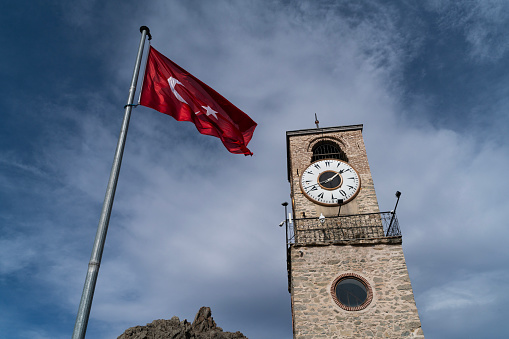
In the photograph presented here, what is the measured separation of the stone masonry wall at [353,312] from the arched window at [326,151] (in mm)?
5864

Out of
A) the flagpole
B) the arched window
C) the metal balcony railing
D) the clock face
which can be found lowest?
the flagpole

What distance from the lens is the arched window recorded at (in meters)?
17.7

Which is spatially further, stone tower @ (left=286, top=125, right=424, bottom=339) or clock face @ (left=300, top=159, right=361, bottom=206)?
clock face @ (left=300, top=159, right=361, bottom=206)

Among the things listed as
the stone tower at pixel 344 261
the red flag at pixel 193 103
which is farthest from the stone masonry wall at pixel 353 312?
the red flag at pixel 193 103

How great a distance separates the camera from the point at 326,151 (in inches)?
715

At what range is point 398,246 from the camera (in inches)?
508

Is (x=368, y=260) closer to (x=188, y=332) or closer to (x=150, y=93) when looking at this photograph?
(x=150, y=93)

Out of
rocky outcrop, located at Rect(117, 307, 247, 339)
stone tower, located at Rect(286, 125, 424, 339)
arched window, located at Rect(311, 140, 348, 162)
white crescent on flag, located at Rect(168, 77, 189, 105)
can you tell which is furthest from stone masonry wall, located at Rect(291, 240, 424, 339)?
rocky outcrop, located at Rect(117, 307, 247, 339)

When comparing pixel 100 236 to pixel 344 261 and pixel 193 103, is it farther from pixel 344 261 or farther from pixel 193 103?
pixel 344 261

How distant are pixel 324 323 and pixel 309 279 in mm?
1592

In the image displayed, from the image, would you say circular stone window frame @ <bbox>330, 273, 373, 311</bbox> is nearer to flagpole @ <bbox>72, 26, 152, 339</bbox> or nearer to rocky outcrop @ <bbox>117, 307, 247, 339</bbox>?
flagpole @ <bbox>72, 26, 152, 339</bbox>

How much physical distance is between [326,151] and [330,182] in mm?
2805

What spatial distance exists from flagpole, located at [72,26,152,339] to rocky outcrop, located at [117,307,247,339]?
51.6 metres

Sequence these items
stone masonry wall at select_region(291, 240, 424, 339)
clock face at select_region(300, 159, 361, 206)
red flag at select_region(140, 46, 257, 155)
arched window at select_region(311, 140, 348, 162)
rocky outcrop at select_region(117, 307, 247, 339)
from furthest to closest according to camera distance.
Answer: rocky outcrop at select_region(117, 307, 247, 339), arched window at select_region(311, 140, 348, 162), clock face at select_region(300, 159, 361, 206), stone masonry wall at select_region(291, 240, 424, 339), red flag at select_region(140, 46, 257, 155)
